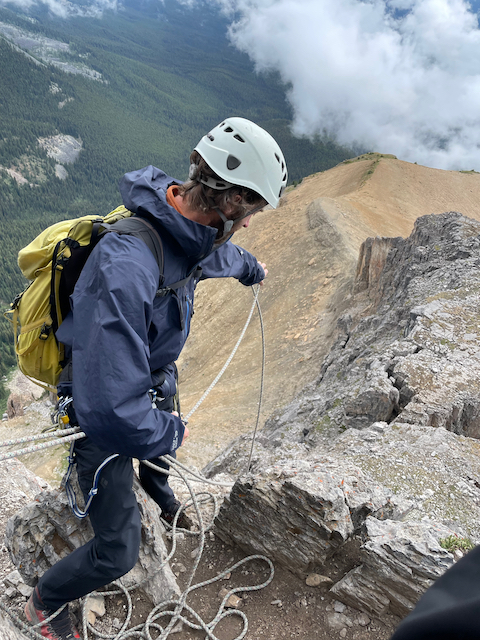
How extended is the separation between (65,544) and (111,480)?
1439mm

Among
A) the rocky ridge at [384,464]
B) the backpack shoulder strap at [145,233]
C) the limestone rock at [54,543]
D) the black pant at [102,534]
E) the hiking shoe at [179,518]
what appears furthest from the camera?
the hiking shoe at [179,518]

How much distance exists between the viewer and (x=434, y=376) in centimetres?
662

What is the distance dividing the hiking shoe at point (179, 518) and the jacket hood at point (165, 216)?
10.3ft

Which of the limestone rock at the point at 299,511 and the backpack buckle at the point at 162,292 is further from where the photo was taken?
the limestone rock at the point at 299,511

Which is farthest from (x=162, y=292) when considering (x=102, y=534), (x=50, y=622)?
(x=50, y=622)

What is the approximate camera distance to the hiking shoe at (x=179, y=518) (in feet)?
15.5

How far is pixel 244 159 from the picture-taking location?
309 cm

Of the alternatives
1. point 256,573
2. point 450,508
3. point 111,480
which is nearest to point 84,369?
point 111,480

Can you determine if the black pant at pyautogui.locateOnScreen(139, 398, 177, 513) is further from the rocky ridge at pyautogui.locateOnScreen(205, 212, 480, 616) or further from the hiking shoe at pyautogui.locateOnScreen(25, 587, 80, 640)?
the hiking shoe at pyautogui.locateOnScreen(25, 587, 80, 640)

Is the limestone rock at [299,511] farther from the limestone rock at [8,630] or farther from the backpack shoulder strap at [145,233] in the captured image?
the backpack shoulder strap at [145,233]

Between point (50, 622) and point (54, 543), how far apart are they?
0.65 metres

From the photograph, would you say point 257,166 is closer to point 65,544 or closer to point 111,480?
point 111,480

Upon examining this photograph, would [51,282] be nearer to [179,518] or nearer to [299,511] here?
[299,511]

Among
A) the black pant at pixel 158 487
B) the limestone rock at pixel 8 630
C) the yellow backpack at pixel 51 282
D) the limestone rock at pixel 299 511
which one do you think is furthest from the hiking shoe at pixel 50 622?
the yellow backpack at pixel 51 282
